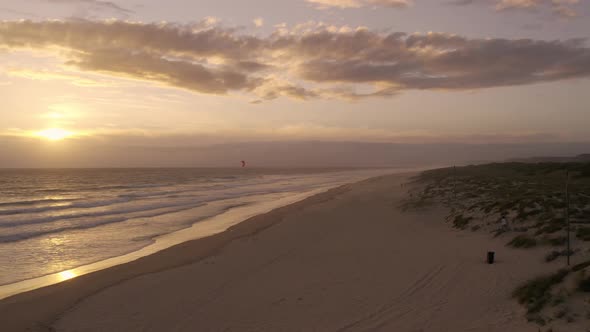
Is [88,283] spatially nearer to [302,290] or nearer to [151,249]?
[151,249]

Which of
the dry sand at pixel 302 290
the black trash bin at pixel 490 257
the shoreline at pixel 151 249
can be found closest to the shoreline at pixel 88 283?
the dry sand at pixel 302 290

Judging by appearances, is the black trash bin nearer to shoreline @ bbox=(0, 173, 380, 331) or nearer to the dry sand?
the dry sand

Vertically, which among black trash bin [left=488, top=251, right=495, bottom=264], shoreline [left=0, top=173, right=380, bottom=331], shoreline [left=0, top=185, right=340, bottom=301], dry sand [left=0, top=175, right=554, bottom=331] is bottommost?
shoreline [left=0, top=185, right=340, bottom=301]

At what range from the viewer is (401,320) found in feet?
24.5

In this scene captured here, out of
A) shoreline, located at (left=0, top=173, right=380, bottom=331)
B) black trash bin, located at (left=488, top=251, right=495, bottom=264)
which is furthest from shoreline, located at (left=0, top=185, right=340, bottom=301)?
black trash bin, located at (left=488, top=251, right=495, bottom=264)

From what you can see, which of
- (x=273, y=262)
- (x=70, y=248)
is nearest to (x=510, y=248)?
(x=273, y=262)

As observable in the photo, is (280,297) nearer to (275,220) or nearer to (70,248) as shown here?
(70,248)

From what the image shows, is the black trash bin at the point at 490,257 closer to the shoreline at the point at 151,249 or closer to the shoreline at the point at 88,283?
the shoreline at the point at 88,283

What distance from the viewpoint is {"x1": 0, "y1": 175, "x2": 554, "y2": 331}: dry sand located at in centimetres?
774

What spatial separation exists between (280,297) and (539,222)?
9.08 meters

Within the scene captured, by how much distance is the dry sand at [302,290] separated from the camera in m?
7.74

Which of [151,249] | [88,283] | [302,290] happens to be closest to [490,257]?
[302,290]

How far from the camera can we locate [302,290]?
31.6 feet

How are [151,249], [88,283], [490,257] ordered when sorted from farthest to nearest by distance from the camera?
1. [151,249]
2. [88,283]
3. [490,257]
